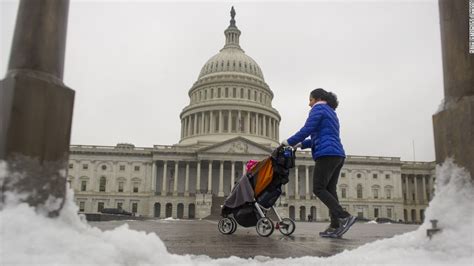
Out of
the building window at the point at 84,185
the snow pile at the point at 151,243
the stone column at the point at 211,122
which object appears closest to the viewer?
the snow pile at the point at 151,243

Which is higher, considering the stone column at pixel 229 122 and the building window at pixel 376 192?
the stone column at pixel 229 122

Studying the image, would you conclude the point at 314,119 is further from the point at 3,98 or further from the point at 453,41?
the point at 3,98

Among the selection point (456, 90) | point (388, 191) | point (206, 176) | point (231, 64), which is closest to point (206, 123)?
point (206, 176)

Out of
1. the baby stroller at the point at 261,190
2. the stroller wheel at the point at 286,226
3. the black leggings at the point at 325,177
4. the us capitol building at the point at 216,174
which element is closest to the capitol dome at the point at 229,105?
the us capitol building at the point at 216,174

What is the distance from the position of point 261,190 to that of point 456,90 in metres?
4.73

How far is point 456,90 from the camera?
3.99 meters

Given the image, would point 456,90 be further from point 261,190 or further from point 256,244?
point 261,190

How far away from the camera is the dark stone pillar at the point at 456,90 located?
3.81 m

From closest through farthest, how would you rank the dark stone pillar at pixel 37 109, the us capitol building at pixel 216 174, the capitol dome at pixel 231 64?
the dark stone pillar at pixel 37 109 → the us capitol building at pixel 216 174 → the capitol dome at pixel 231 64

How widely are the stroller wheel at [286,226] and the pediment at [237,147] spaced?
62492 millimetres

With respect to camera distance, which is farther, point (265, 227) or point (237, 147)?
point (237, 147)

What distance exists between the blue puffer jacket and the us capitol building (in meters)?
56.7

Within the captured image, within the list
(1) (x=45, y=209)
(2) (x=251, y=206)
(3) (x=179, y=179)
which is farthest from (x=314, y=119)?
(3) (x=179, y=179)

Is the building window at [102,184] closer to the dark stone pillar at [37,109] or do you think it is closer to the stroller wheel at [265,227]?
the stroller wheel at [265,227]
